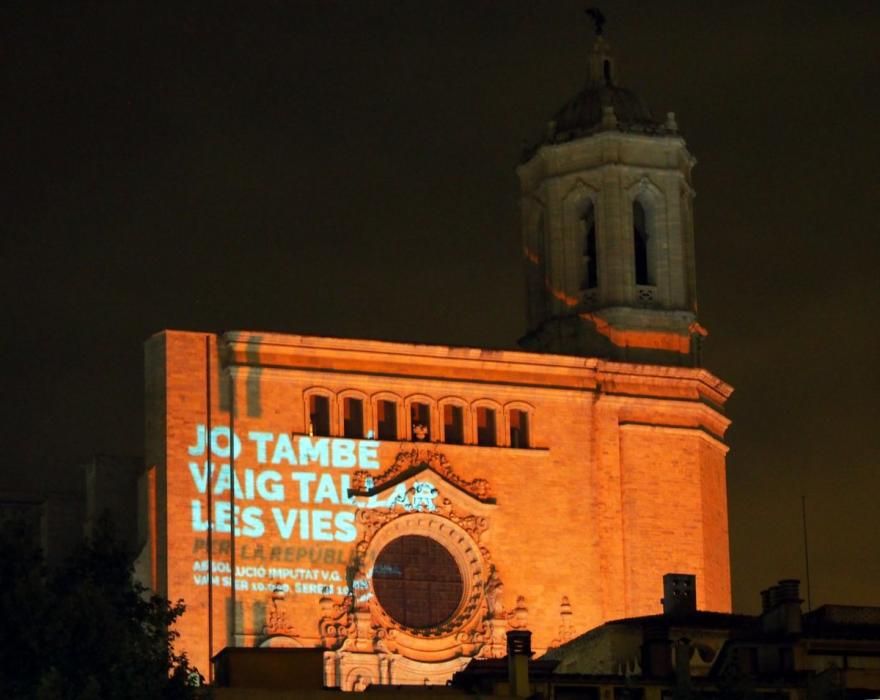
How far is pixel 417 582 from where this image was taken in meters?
87.6

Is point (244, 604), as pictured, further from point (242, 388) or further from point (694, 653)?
point (694, 653)

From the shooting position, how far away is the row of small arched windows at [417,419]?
86.6 m

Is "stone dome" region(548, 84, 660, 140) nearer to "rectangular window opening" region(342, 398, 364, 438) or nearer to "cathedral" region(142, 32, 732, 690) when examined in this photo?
"cathedral" region(142, 32, 732, 690)

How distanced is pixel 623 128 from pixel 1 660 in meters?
33.9

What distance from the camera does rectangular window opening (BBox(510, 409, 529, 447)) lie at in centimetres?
8862

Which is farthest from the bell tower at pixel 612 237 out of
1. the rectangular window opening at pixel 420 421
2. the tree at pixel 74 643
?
the tree at pixel 74 643

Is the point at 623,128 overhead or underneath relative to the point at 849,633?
overhead

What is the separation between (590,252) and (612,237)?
50.0 inches

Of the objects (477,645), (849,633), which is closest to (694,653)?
(849,633)

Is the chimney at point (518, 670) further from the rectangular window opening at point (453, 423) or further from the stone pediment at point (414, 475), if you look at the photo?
the rectangular window opening at point (453, 423)

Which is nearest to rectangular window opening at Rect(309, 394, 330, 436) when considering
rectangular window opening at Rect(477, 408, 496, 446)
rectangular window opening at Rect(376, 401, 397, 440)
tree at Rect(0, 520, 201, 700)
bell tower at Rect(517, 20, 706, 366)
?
rectangular window opening at Rect(376, 401, 397, 440)

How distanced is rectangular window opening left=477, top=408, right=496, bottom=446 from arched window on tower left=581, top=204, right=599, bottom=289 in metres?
5.35

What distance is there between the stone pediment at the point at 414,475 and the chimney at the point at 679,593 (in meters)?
5.31

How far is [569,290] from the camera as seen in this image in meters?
92.2
